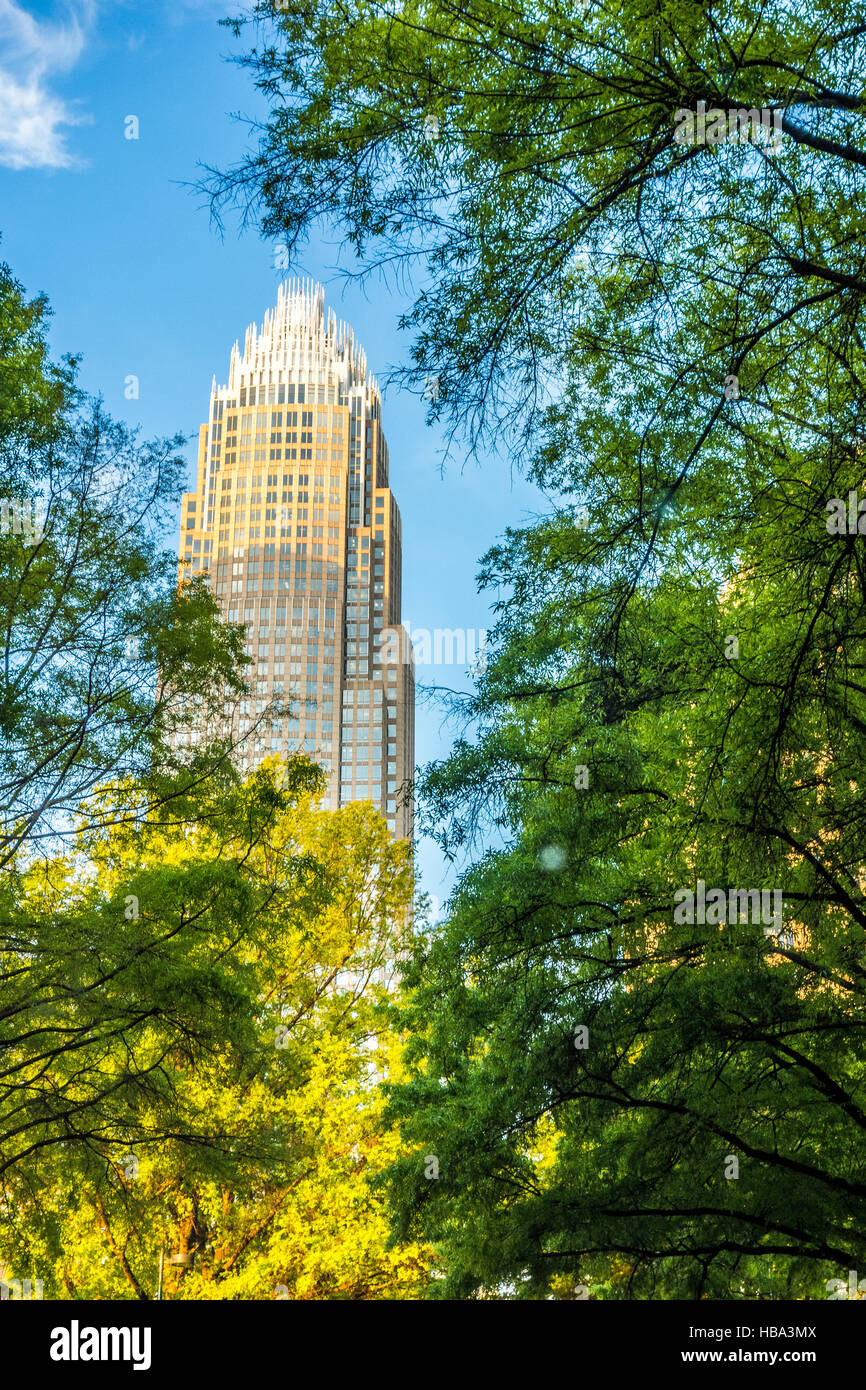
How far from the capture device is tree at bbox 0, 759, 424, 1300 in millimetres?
10766

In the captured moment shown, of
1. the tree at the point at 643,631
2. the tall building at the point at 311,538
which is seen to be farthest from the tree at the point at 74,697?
the tall building at the point at 311,538

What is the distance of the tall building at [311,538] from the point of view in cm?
11650

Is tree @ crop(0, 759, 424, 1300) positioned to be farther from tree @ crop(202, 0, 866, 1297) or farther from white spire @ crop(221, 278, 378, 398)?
white spire @ crop(221, 278, 378, 398)

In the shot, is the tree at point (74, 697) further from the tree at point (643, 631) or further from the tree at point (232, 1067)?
the tree at point (643, 631)

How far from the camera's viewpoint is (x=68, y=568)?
11.5 meters

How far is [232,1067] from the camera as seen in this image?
14109 millimetres

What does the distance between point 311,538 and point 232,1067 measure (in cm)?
10627

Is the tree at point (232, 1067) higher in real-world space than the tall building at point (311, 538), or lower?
lower

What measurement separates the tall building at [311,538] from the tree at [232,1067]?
9460cm

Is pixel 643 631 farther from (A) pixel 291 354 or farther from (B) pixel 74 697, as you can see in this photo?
(A) pixel 291 354

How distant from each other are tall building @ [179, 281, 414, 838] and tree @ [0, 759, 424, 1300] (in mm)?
94596
